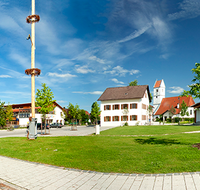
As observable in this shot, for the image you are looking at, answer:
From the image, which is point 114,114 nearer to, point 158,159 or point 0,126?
point 0,126

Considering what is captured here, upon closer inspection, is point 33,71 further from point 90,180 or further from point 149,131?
point 149,131

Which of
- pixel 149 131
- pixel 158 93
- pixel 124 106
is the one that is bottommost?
pixel 149 131

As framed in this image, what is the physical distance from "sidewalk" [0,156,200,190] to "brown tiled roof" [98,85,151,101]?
42407 millimetres

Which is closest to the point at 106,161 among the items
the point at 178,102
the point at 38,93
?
the point at 38,93

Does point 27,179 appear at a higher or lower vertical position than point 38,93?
lower

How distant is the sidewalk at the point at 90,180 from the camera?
5008 mm

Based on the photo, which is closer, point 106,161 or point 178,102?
point 106,161

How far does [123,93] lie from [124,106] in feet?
12.4

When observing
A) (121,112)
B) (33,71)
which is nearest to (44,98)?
(33,71)

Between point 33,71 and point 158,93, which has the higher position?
point 158,93

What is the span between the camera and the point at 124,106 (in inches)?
1923

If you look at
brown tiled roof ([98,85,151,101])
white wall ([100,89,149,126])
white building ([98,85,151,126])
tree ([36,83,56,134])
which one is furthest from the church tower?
tree ([36,83,56,134])

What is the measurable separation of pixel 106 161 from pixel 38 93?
58.3 feet

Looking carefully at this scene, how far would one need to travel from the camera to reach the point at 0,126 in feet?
145
